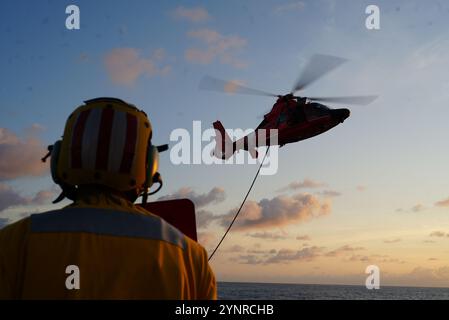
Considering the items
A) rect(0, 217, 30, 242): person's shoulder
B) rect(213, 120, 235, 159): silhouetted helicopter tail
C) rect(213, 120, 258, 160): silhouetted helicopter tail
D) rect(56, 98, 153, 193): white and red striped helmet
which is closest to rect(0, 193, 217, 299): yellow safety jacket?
rect(0, 217, 30, 242): person's shoulder

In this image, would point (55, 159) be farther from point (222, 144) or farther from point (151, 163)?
point (222, 144)

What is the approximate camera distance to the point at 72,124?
3162mm

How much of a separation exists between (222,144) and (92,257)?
34.1m

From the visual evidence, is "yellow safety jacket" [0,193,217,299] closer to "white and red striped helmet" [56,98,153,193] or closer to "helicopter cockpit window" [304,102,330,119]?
"white and red striped helmet" [56,98,153,193]

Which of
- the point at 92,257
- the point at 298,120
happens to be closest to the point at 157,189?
the point at 92,257

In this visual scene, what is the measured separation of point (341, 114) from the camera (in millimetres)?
26062

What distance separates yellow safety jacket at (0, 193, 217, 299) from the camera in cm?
244

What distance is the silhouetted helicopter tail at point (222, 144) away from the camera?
34531 millimetres

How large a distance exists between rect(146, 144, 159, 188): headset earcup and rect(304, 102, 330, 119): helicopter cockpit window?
2356cm

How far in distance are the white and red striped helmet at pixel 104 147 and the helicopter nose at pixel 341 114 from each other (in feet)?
78.2
